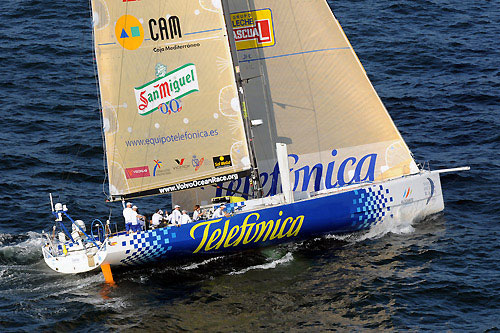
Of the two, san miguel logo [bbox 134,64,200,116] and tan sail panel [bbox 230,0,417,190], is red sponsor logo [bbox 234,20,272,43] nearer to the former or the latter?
tan sail panel [bbox 230,0,417,190]

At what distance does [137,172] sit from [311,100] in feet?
21.8

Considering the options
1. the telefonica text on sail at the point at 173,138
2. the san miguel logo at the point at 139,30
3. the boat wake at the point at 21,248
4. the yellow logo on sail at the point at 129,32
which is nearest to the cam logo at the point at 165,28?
the san miguel logo at the point at 139,30

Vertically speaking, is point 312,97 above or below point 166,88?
below

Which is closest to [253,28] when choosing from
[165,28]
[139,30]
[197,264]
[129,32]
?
[165,28]

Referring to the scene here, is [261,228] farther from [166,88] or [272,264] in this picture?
[166,88]

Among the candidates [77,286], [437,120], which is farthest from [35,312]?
[437,120]

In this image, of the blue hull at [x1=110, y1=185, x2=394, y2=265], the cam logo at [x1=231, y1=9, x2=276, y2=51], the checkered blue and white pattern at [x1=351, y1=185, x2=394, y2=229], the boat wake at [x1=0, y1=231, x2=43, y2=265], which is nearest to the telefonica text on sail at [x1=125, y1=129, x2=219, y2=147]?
the blue hull at [x1=110, y1=185, x2=394, y2=265]

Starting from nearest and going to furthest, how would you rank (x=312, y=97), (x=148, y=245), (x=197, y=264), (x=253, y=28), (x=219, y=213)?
(x=148, y=245) → (x=219, y=213) → (x=197, y=264) → (x=253, y=28) → (x=312, y=97)

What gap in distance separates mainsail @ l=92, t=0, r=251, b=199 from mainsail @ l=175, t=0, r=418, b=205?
6.62 feet

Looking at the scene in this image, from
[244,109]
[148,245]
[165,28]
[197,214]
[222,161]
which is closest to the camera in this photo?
[148,245]

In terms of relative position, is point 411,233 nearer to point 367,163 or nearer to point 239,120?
point 367,163

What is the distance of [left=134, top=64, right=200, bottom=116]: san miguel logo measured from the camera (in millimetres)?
26359

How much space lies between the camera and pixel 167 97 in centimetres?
2647

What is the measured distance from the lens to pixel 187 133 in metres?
26.8
